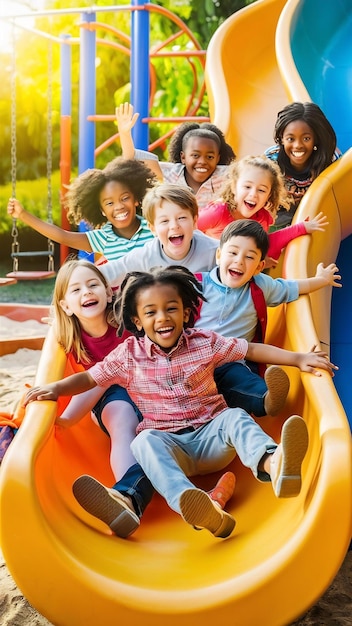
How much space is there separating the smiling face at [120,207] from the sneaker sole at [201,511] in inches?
54.4

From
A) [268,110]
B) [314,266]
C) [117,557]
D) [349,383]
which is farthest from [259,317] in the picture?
[268,110]

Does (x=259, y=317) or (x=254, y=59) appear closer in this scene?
(x=259, y=317)

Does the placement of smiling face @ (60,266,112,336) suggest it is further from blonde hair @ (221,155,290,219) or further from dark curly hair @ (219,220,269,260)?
blonde hair @ (221,155,290,219)

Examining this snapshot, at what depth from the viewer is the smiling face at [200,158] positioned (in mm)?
3270

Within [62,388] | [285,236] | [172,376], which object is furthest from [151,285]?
[285,236]

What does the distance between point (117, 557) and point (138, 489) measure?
0.66 feet

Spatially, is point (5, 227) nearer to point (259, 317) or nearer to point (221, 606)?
point (259, 317)

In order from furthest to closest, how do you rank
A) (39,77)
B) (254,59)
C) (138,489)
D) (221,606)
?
1. (39,77)
2. (254,59)
3. (138,489)
4. (221,606)

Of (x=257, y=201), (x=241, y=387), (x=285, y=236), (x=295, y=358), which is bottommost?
(x=241, y=387)

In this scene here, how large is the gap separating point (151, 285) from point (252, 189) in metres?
0.85

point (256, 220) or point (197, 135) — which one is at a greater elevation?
Answer: point (197, 135)

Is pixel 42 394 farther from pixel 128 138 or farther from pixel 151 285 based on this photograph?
pixel 128 138

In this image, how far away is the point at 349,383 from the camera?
114 inches

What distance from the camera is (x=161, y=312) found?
6.83 ft
